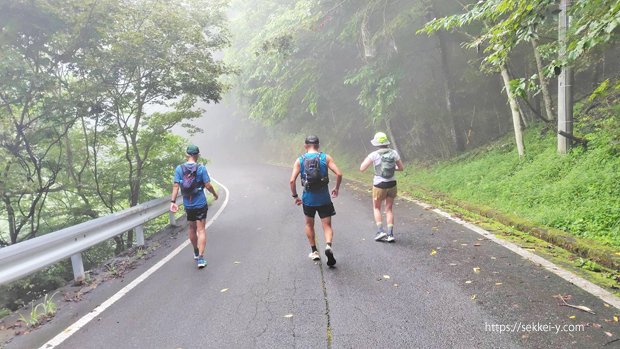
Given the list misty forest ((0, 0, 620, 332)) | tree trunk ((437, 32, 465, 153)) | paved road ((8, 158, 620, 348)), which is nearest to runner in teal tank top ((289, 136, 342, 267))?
paved road ((8, 158, 620, 348))

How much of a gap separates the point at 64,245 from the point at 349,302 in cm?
416

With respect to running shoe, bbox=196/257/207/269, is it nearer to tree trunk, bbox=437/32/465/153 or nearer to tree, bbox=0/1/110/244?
tree, bbox=0/1/110/244

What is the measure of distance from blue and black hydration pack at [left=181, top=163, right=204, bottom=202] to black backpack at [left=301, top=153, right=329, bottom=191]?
1.90 metres

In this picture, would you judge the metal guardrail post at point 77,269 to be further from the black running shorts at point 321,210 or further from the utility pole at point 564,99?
the utility pole at point 564,99

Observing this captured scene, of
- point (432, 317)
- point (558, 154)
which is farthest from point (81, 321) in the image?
point (558, 154)

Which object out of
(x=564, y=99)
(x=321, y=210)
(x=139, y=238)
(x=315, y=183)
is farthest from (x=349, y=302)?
(x=564, y=99)

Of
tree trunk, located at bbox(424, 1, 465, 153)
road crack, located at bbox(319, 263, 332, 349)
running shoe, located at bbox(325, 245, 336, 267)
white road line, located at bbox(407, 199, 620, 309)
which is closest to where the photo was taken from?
road crack, located at bbox(319, 263, 332, 349)

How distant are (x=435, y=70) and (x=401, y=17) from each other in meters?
3.69

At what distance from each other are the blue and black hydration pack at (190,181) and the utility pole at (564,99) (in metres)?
7.02

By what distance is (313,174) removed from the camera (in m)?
5.49

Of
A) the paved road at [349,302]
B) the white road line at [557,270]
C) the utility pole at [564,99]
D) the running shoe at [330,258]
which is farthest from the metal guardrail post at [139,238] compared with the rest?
the utility pole at [564,99]

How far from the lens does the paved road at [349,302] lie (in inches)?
134

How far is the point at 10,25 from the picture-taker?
7.89 meters

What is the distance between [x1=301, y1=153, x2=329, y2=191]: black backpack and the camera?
18.0ft
